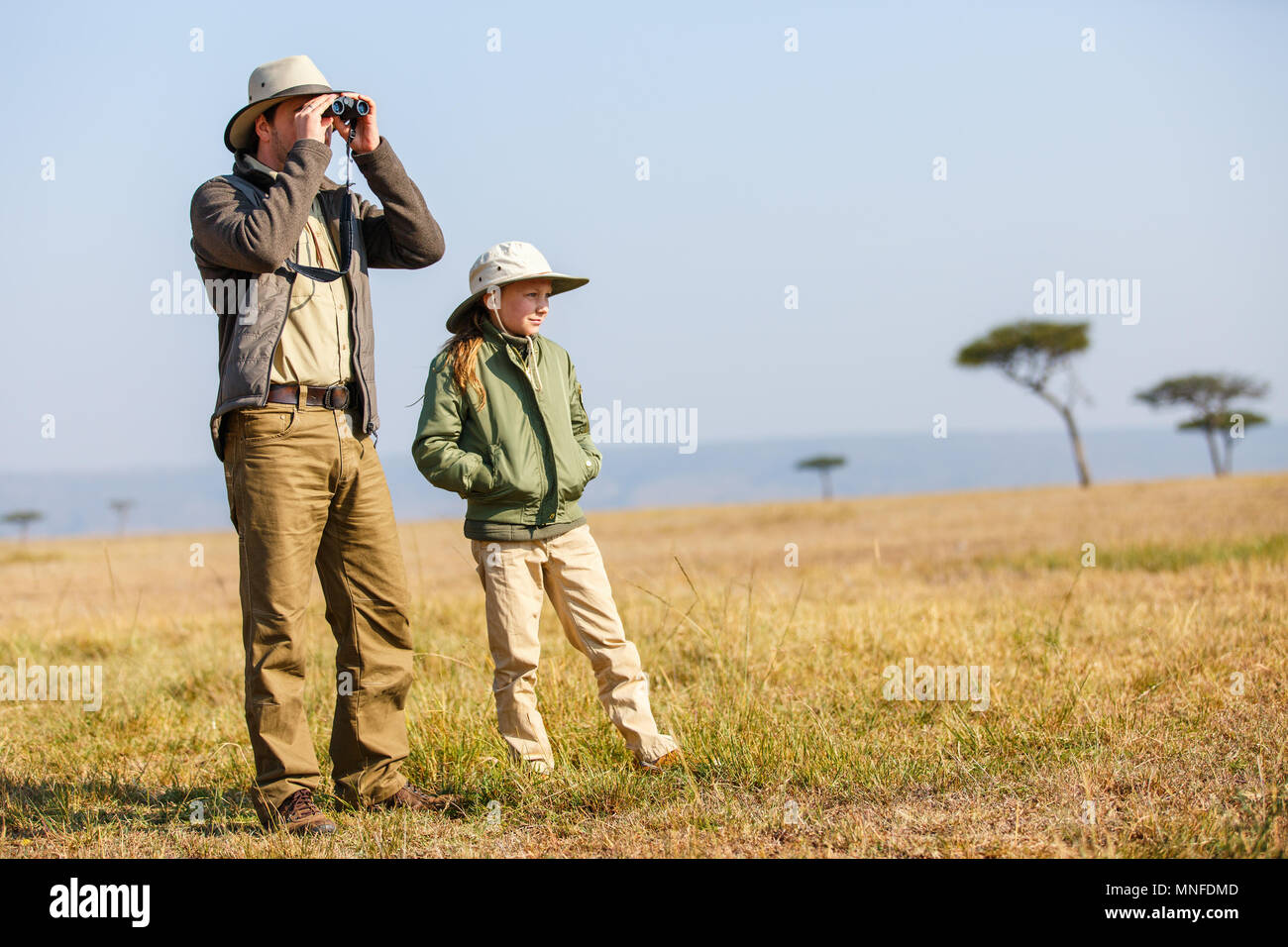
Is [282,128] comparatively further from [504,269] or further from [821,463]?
[821,463]

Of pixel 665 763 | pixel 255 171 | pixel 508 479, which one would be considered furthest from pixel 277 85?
pixel 665 763

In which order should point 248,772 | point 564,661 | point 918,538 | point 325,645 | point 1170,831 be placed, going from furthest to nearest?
point 918,538
point 325,645
point 564,661
point 248,772
point 1170,831

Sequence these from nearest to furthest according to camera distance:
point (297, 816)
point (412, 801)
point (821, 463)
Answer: point (297, 816)
point (412, 801)
point (821, 463)

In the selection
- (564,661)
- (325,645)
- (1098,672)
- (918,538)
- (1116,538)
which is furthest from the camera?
(918,538)

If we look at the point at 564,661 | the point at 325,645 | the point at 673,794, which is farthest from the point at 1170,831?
the point at 325,645

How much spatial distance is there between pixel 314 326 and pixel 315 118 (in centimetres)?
72

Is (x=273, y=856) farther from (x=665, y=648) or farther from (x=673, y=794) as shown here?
(x=665, y=648)

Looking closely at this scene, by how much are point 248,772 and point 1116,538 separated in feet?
37.0

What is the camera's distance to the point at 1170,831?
3.06 metres

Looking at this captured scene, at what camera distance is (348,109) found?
3.71 m

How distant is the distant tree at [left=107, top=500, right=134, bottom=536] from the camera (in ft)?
139

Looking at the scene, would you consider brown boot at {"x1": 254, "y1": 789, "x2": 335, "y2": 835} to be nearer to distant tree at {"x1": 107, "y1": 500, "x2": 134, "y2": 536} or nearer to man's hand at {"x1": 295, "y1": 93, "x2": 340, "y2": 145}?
man's hand at {"x1": 295, "y1": 93, "x2": 340, "y2": 145}

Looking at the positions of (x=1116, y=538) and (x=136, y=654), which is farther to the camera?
(x=1116, y=538)

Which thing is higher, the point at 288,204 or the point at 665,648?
Answer: the point at 288,204
